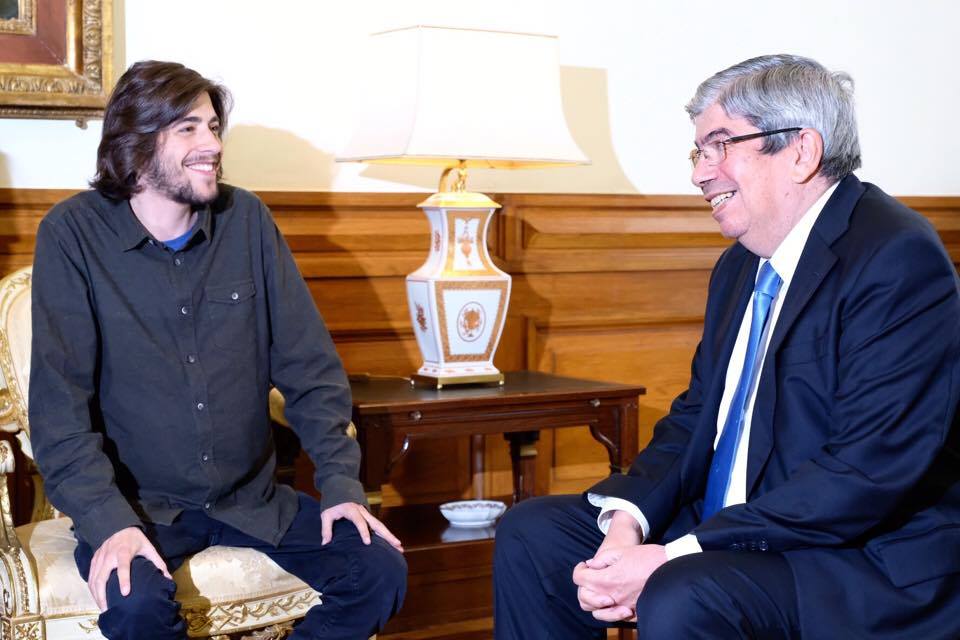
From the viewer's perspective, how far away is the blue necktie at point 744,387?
2016 millimetres

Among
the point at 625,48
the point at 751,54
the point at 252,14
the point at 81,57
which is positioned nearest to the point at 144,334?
the point at 81,57

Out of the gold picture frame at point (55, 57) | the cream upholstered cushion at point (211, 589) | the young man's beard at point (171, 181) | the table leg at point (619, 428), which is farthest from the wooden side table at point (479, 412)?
the gold picture frame at point (55, 57)

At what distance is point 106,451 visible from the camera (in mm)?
2309

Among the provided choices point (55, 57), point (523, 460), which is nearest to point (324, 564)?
point (523, 460)

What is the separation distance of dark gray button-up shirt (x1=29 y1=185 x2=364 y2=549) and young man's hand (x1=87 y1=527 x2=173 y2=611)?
0.27 feet

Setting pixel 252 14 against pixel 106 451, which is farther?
pixel 252 14

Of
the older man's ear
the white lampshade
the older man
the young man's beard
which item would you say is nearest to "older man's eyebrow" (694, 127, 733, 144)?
the older man

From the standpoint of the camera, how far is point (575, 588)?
2061mm

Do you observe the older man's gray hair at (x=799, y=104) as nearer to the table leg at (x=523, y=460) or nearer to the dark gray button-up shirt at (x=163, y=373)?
the dark gray button-up shirt at (x=163, y=373)

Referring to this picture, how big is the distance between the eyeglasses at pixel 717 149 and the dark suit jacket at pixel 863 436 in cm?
16

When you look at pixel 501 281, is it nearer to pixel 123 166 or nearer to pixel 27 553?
pixel 123 166

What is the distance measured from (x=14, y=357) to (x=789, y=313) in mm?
1563

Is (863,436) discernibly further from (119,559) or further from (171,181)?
(171,181)

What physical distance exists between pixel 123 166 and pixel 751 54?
218cm
